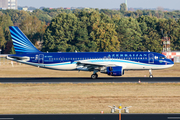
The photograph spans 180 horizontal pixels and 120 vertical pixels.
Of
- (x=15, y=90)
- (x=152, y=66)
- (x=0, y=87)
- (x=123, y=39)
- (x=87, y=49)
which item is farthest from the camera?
(x=123, y=39)

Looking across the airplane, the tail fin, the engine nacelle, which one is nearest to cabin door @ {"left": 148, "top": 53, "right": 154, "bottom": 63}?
the airplane

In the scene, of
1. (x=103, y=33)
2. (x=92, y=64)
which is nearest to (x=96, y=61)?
(x=92, y=64)

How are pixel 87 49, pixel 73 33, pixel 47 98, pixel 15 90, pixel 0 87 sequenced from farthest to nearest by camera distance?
1. pixel 73 33
2. pixel 87 49
3. pixel 0 87
4. pixel 15 90
5. pixel 47 98

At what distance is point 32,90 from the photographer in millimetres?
40406

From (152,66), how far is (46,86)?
20.5 metres

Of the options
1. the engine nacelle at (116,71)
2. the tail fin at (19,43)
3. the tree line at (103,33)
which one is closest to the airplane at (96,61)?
the tail fin at (19,43)

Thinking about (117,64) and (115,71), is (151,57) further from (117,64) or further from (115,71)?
(115,71)

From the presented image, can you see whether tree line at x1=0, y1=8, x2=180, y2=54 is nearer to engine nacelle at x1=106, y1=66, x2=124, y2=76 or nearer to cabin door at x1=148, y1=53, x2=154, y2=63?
cabin door at x1=148, y1=53, x2=154, y2=63

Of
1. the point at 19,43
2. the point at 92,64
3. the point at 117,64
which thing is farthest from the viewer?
the point at 19,43

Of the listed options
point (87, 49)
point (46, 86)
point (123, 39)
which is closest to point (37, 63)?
point (46, 86)

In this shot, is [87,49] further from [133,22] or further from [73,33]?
[133,22]
